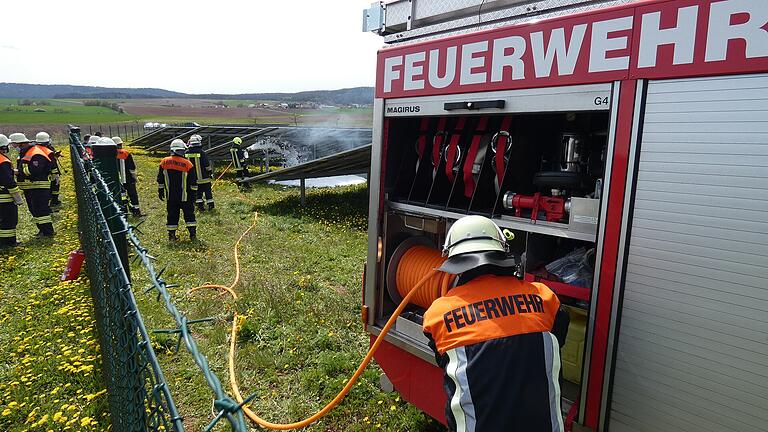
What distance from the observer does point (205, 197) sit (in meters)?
11.7

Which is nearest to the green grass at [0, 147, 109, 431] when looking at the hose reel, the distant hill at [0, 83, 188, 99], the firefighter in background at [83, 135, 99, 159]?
the firefighter in background at [83, 135, 99, 159]

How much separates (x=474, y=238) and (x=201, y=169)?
9.94m

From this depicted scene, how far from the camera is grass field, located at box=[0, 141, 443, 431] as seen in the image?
12.7ft

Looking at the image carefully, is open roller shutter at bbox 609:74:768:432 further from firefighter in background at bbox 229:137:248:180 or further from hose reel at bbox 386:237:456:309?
firefighter in background at bbox 229:137:248:180

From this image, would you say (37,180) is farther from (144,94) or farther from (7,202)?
(144,94)

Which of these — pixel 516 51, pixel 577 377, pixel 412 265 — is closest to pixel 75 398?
pixel 412 265

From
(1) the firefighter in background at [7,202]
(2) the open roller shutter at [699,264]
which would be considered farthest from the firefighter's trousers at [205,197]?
(2) the open roller shutter at [699,264]

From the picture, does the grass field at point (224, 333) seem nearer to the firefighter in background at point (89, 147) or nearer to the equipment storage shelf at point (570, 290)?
the equipment storage shelf at point (570, 290)

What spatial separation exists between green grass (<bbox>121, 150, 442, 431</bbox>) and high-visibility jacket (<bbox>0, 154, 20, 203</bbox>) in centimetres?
243

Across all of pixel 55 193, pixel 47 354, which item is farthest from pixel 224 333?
pixel 55 193

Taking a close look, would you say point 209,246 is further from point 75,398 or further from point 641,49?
point 641,49

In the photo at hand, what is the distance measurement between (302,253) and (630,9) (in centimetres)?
684

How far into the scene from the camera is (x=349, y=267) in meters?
7.47

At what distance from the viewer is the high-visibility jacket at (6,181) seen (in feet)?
27.9
